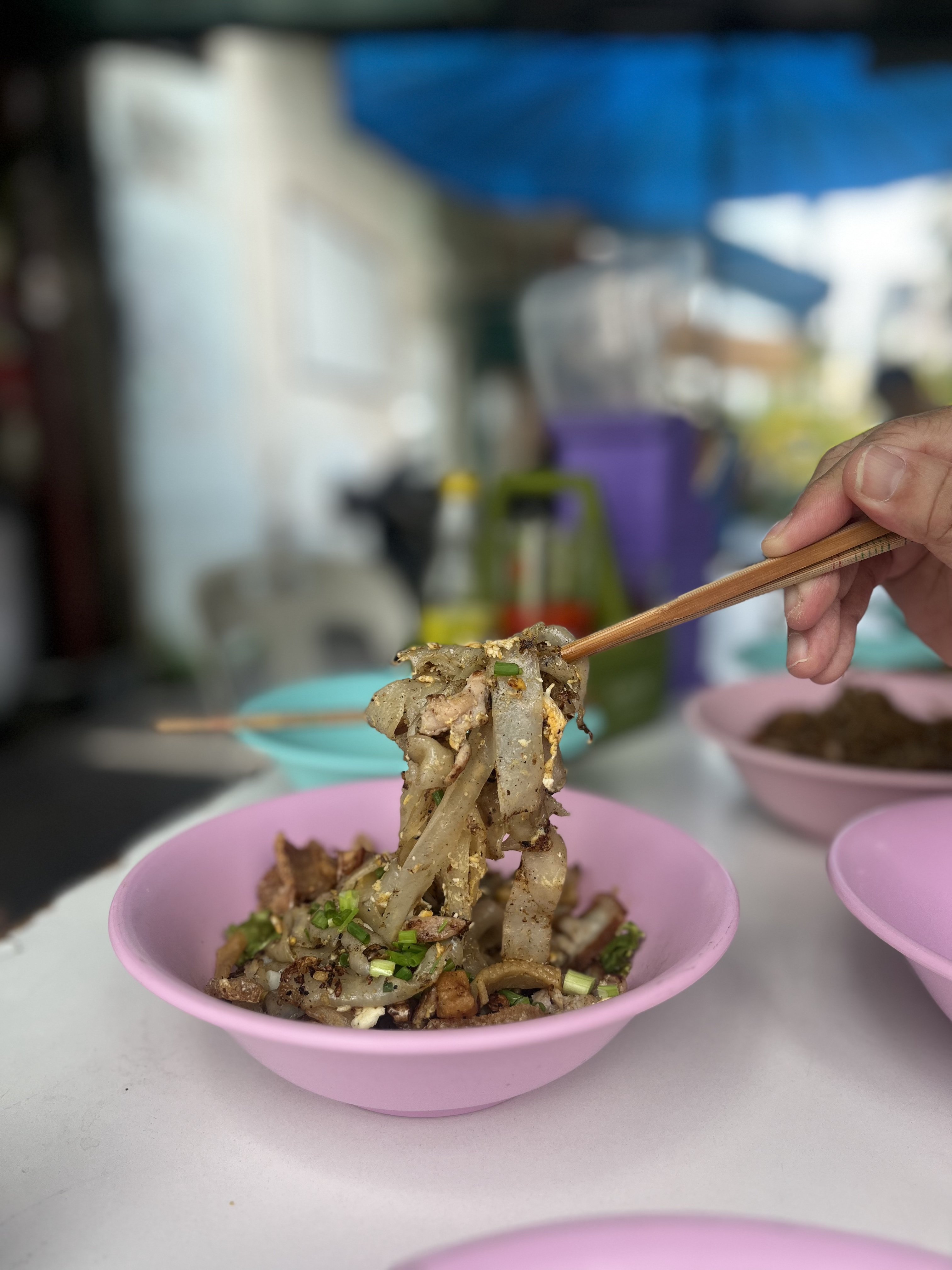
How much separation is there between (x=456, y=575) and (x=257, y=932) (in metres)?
1.91

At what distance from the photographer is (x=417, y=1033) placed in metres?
0.64

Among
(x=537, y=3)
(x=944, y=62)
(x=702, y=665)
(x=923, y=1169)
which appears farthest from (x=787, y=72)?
(x=923, y=1169)

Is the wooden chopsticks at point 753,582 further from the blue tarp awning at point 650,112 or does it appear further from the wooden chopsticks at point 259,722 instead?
the blue tarp awning at point 650,112

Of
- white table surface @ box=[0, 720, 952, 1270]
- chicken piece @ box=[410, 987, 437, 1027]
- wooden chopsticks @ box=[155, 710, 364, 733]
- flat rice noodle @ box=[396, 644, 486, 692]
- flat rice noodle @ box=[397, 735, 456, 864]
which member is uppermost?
flat rice noodle @ box=[396, 644, 486, 692]

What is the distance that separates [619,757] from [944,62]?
12.2 feet

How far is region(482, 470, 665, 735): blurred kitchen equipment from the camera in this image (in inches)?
78.9

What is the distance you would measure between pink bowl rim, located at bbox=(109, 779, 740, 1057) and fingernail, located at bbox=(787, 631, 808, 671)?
0.49 metres

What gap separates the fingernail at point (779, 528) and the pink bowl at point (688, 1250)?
0.73 meters

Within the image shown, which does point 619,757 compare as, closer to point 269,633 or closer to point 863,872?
point 863,872

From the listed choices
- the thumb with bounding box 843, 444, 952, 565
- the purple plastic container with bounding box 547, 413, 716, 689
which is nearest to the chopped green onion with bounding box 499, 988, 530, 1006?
the thumb with bounding box 843, 444, 952, 565

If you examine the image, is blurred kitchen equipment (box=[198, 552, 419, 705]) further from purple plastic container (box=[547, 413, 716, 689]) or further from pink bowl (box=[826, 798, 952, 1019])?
pink bowl (box=[826, 798, 952, 1019])

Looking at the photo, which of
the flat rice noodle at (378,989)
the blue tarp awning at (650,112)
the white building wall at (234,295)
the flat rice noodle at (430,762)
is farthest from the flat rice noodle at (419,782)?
the white building wall at (234,295)

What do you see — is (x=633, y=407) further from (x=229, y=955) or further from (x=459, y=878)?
(x=229, y=955)

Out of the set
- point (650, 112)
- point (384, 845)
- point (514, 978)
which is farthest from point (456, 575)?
point (650, 112)
